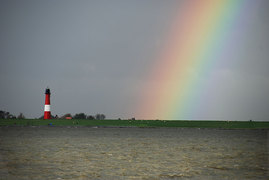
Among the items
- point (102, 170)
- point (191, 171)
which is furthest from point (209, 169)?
point (102, 170)

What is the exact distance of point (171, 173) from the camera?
8438 mm

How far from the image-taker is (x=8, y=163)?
9664mm

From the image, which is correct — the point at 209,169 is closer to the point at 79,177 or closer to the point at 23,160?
the point at 79,177

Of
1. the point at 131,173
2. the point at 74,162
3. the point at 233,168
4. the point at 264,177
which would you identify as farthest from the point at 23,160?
the point at 264,177

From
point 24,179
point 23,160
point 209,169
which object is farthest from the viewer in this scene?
point 23,160

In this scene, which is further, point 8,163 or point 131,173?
point 8,163

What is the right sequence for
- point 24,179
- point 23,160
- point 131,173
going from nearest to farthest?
point 24,179
point 131,173
point 23,160

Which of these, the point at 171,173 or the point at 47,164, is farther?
the point at 47,164

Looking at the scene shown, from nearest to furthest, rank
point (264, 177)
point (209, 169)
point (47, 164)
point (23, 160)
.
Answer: point (264, 177) → point (209, 169) → point (47, 164) → point (23, 160)

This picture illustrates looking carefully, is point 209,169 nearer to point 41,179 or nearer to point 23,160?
point 41,179

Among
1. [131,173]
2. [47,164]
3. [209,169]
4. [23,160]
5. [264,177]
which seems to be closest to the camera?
[264,177]

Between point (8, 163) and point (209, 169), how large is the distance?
5645 millimetres

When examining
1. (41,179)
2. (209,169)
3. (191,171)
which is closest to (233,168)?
(209,169)

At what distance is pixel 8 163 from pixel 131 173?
3762 millimetres
